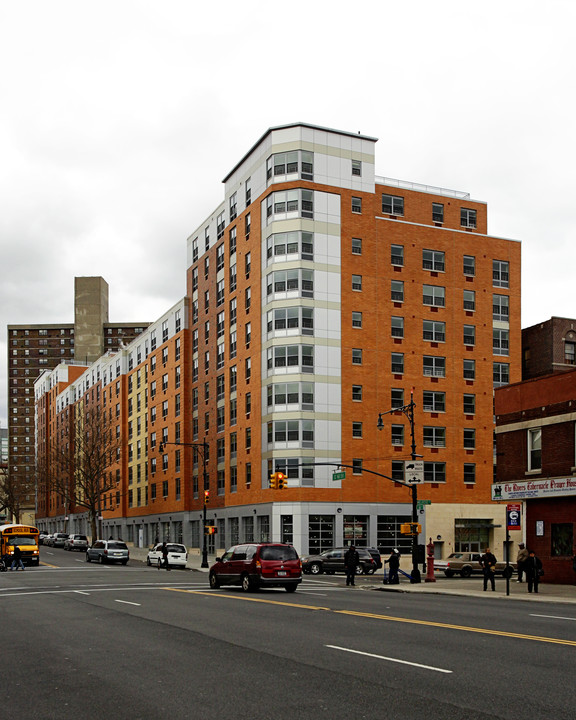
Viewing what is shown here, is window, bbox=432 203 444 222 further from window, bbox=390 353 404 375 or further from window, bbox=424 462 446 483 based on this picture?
window, bbox=424 462 446 483

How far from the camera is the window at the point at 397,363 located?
216 feet

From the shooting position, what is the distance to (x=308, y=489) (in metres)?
61.5

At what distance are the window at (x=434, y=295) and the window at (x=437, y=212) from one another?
6605mm

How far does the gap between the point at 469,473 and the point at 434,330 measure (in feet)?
38.1

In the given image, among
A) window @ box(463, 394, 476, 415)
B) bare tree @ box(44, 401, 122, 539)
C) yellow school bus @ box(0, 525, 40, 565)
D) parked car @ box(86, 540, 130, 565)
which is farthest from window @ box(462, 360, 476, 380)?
bare tree @ box(44, 401, 122, 539)

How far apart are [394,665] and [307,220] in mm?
53552

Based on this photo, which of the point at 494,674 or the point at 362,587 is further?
the point at 362,587

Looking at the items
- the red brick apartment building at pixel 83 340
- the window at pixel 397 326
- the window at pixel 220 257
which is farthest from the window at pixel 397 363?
the red brick apartment building at pixel 83 340

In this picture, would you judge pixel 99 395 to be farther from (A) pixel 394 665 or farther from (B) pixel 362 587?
(A) pixel 394 665

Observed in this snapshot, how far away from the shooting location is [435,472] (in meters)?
66.2

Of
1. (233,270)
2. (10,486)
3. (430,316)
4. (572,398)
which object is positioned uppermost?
(233,270)

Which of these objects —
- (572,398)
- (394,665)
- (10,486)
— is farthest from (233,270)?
(10,486)

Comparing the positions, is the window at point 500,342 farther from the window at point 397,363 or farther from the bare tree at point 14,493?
the bare tree at point 14,493

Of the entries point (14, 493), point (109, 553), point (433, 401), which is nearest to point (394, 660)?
point (109, 553)
